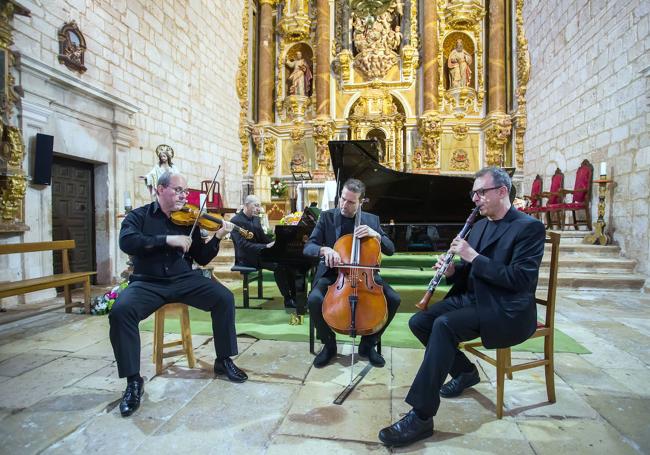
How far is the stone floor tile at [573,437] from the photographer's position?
5.15 ft

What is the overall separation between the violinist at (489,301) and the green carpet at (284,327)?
1.26 meters

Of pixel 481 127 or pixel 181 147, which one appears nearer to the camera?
pixel 181 147

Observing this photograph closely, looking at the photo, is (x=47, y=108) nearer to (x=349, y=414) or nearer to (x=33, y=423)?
(x=33, y=423)

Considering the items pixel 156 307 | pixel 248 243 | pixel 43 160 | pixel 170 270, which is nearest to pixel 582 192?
pixel 248 243

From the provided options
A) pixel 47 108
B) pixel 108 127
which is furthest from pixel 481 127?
pixel 47 108

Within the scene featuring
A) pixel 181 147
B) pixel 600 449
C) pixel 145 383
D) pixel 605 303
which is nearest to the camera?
pixel 600 449

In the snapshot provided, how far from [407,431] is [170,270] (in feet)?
5.37

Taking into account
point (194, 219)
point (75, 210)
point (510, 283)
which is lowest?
point (510, 283)

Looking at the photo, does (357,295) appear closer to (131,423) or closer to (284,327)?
(131,423)

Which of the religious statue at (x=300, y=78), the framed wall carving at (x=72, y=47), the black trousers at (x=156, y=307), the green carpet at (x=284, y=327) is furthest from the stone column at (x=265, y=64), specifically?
the black trousers at (x=156, y=307)

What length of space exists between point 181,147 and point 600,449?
7.41 m

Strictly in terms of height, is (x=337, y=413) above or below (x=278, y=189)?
below

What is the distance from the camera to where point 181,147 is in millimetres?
7207

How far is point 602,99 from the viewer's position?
19.1 ft
